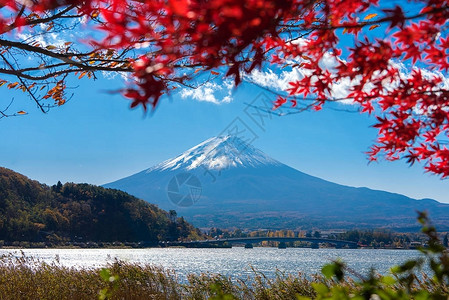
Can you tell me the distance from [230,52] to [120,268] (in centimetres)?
652

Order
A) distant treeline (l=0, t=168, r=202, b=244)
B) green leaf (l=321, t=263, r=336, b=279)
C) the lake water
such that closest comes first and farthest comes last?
green leaf (l=321, t=263, r=336, b=279), the lake water, distant treeline (l=0, t=168, r=202, b=244)

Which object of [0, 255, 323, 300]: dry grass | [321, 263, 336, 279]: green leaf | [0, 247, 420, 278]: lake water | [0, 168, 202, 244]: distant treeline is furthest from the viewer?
[0, 168, 202, 244]: distant treeline

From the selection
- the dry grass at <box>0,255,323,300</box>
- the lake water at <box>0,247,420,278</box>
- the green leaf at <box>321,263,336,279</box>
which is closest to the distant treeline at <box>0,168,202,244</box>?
the lake water at <box>0,247,420,278</box>

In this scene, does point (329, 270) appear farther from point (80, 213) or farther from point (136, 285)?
point (80, 213)

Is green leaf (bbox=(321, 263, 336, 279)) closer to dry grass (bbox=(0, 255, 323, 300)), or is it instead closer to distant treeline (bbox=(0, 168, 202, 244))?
dry grass (bbox=(0, 255, 323, 300))

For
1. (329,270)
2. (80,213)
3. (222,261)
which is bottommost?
(222,261)

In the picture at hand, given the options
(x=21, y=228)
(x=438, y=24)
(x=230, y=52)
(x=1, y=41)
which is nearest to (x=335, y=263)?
(x=230, y=52)

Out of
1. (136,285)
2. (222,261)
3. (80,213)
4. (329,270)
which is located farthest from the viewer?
(80,213)

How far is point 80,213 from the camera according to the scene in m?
79.9

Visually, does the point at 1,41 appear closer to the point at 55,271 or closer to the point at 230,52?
the point at 230,52

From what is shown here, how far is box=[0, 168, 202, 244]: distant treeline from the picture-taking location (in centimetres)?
7562

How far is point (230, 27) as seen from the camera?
183 centimetres

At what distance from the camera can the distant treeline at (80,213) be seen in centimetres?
7562

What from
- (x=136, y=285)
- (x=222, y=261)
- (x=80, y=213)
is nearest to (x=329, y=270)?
(x=136, y=285)
